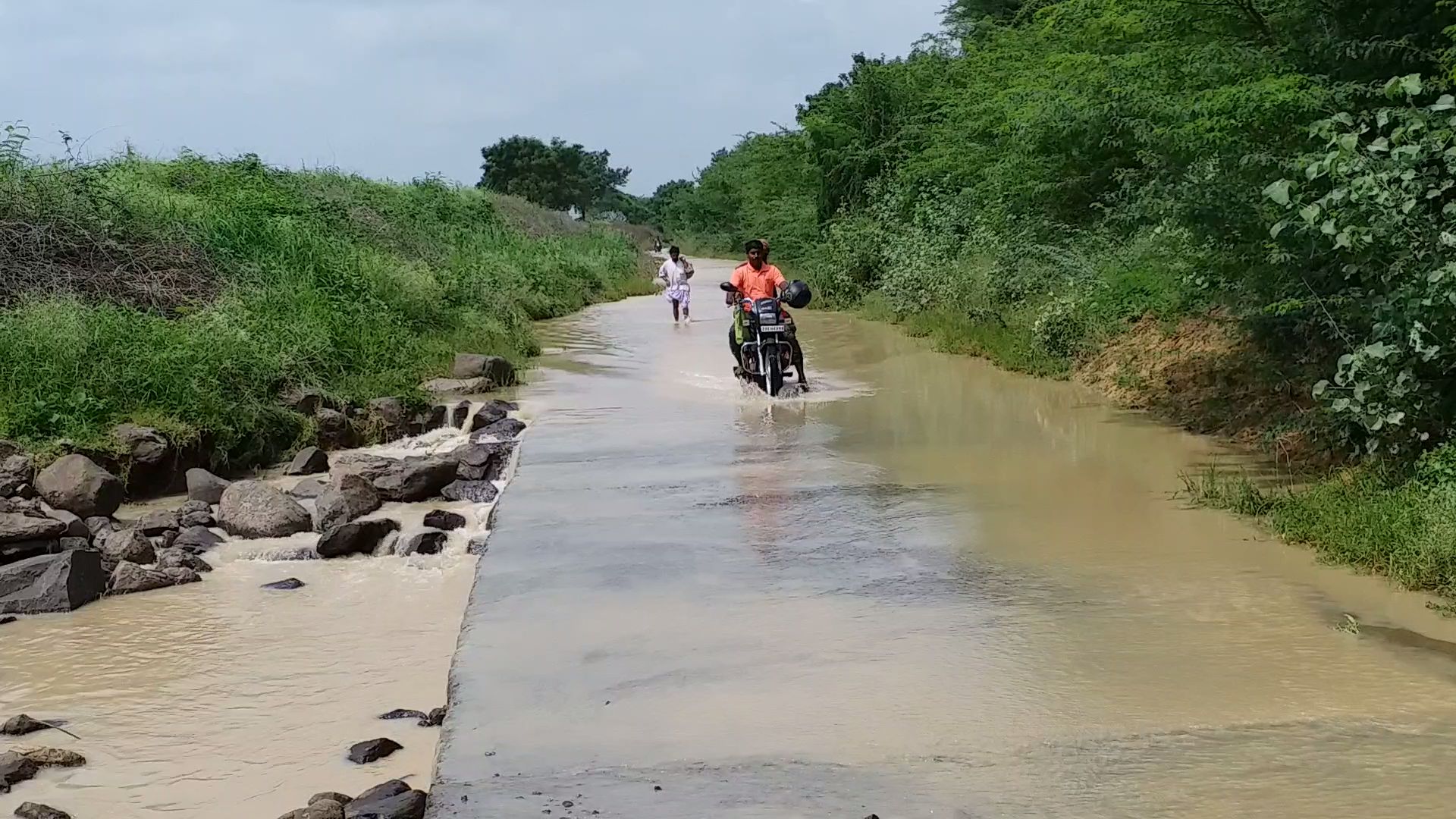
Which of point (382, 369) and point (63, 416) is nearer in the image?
point (63, 416)

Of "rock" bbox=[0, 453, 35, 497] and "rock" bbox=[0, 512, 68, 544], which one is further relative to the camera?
"rock" bbox=[0, 453, 35, 497]

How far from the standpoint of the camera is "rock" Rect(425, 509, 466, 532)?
364 inches

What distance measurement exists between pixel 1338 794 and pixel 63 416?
404 inches

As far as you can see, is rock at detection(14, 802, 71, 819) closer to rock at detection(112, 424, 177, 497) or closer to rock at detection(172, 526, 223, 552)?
rock at detection(172, 526, 223, 552)

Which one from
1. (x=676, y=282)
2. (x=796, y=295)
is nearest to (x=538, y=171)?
(x=676, y=282)

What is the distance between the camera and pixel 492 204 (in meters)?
42.7

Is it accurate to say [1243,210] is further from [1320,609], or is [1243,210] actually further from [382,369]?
[382,369]

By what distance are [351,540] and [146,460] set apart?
10.3 feet

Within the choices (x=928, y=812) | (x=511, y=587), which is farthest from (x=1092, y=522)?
(x=928, y=812)

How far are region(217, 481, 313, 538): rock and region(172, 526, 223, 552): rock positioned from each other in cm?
22

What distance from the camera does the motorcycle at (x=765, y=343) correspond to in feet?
45.3

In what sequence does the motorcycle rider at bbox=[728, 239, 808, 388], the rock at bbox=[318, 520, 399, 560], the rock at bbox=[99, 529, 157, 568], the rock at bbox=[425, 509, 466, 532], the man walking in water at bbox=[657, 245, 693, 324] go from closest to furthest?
the rock at bbox=[99, 529, 157, 568], the rock at bbox=[318, 520, 399, 560], the rock at bbox=[425, 509, 466, 532], the motorcycle rider at bbox=[728, 239, 808, 388], the man walking in water at bbox=[657, 245, 693, 324]

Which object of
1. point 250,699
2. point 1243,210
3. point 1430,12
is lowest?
point 250,699

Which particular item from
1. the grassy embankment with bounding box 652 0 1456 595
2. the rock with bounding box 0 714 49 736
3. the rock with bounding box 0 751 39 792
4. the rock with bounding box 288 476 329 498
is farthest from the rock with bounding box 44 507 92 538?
the grassy embankment with bounding box 652 0 1456 595
